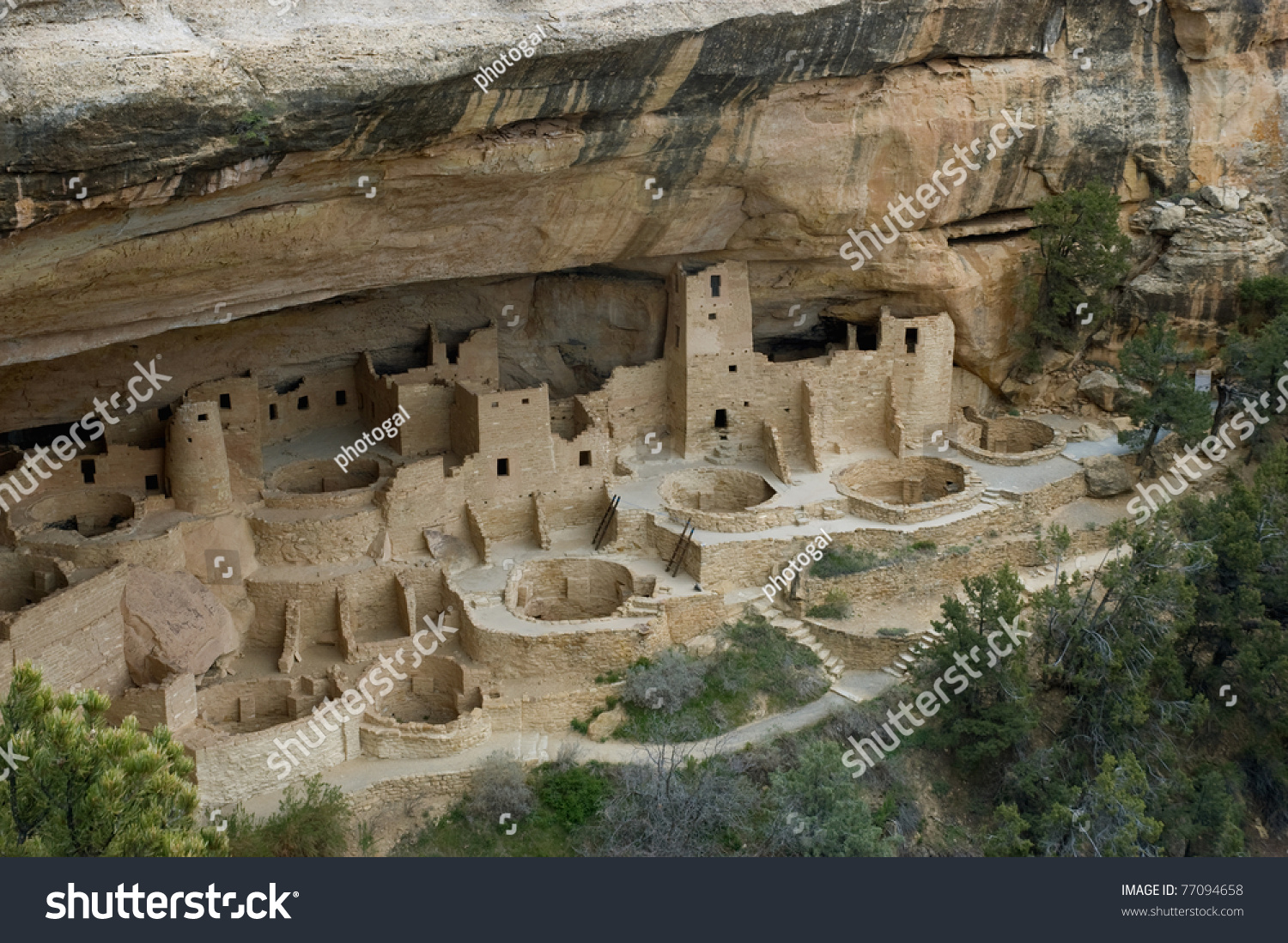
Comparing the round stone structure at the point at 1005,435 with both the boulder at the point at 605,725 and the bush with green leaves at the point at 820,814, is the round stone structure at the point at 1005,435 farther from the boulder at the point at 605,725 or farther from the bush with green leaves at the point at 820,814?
the boulder at the point at 605,725

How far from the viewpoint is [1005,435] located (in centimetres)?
2695

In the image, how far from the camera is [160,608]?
64.4ft

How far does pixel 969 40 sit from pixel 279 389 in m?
12.2

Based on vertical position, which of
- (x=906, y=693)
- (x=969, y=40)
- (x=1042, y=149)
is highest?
(x=969, y=40)

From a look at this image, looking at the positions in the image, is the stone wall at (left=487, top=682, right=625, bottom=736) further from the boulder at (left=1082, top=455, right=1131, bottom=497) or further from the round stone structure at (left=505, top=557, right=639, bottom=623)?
the boulder at (left=1082, top=455, right=1131, bottom=497)

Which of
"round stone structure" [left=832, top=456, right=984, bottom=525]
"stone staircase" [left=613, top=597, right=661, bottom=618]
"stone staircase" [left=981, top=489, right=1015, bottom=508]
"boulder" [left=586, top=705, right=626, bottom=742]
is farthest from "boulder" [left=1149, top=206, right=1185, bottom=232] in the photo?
"boulder" [left=586, top=705, right=626, bottom=742]

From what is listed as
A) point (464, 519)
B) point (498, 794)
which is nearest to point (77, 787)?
point (498, 794)

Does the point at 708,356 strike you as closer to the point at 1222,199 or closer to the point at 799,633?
the point at 799,633

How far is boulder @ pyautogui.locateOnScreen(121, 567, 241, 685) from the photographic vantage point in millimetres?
19266

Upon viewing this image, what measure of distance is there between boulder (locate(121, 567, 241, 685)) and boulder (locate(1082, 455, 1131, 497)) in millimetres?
13777

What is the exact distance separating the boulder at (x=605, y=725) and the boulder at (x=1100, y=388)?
11610 millimetres

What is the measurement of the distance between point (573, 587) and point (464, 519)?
6.44 feet

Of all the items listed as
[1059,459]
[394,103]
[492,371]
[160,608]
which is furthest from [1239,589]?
[160,608]

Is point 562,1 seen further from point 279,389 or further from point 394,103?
point 279,389
